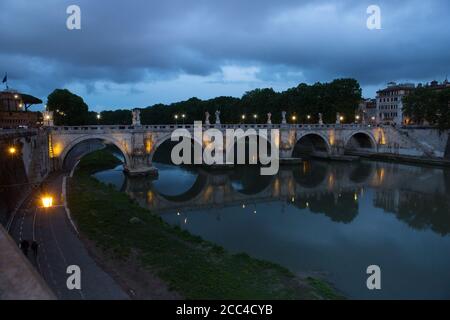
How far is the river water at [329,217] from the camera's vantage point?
16531mm

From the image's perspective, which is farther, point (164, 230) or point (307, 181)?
point (307, 181)

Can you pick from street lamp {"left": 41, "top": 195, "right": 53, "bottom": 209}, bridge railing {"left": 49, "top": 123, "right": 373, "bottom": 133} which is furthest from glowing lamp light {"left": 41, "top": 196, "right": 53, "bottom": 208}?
bridge railing {"left": 49, "top": 123, "right": 373, "bottom": 133}

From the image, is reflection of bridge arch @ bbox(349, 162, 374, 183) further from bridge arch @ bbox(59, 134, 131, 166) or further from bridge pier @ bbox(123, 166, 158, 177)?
bridge arch @ bbox(59, 134, 131, 166)

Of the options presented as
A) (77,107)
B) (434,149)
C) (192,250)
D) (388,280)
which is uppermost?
(77,107)

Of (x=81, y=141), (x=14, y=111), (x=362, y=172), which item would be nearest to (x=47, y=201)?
(x=81, y=141)

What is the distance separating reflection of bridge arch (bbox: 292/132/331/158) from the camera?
184 ft

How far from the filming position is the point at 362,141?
61.8 metres

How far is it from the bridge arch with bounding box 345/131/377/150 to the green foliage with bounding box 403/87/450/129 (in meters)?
7.50

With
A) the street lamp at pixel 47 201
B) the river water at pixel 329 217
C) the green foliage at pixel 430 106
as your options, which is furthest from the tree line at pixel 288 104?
the street lamp at pixel 47 201

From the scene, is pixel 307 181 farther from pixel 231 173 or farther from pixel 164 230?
pixel 164 230

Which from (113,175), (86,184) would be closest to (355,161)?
(113,175)

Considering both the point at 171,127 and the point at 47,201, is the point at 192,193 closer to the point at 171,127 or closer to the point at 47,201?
the point at 171,127

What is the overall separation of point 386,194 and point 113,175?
2976cm

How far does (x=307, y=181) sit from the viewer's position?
40.3 meters
